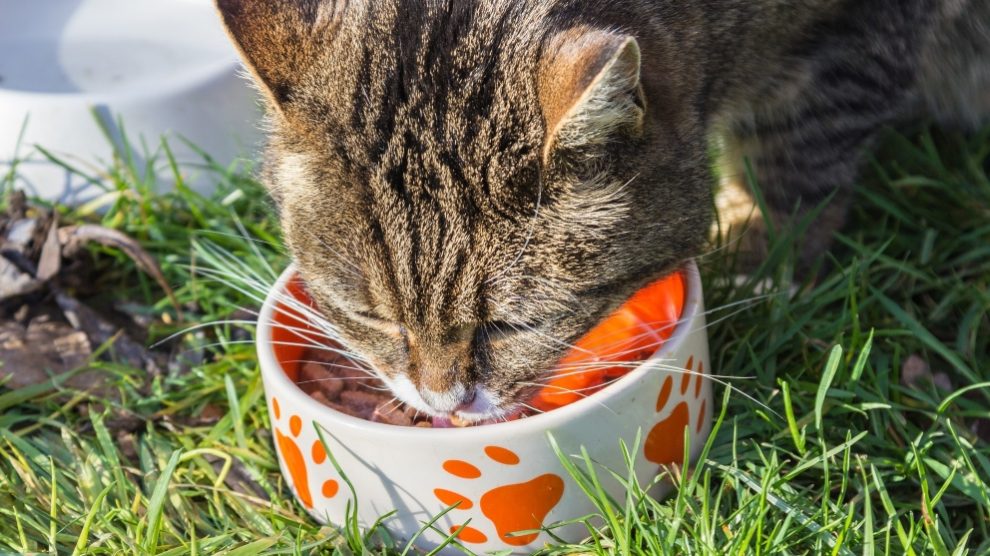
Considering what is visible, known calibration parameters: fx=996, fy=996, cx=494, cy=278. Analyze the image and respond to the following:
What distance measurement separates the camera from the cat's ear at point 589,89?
1.39 meters

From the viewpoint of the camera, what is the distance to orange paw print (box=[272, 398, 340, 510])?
180cm

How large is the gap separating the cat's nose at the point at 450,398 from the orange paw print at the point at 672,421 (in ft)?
1.09

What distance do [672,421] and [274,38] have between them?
0.98 m

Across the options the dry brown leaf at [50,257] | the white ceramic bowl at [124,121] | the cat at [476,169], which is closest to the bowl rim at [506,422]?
the cat at [476,169]

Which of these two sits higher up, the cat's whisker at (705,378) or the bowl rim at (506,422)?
the bowl rim at (506,422)

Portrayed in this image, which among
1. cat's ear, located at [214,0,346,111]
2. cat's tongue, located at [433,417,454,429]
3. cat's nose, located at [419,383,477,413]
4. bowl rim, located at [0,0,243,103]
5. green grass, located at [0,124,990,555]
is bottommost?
green grass, located at [0,124,990,555]

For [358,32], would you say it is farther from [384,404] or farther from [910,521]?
[910,521]

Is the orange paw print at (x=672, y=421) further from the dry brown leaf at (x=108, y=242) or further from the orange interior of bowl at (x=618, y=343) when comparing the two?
the dry brown leaf at (x=108, y=242)

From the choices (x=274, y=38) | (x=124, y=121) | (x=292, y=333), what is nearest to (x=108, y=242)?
(x=124, y=121)

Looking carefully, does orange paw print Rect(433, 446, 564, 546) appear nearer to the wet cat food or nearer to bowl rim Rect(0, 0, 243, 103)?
the wet cat food

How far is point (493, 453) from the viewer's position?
5.45 ft

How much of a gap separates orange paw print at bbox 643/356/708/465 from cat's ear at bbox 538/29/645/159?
1.57 ft

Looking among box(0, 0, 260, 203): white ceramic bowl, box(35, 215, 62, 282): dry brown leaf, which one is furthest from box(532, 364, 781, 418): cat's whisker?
box(35, 215, 62, 282): dry brown leaf

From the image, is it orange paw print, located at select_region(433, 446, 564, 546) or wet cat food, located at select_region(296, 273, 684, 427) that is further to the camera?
wet cat food, located at select_region(296, 273, 684, 427)
